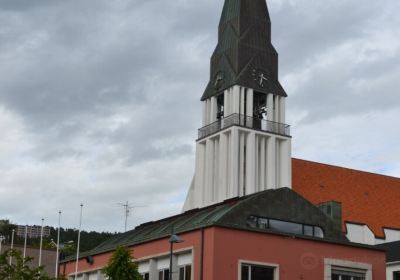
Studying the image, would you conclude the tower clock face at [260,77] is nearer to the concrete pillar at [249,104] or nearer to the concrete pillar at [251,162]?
the concrete pillar at [249,104]

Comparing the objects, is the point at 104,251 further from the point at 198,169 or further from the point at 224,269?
the point at 198,169

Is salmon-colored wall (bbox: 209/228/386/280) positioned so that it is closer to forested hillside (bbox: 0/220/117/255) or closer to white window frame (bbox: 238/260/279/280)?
white window frame (bbox: 238/260/279/280)

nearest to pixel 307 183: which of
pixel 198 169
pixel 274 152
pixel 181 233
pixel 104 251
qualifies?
pixel 274 152

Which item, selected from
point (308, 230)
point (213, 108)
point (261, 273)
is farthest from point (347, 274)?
point (213, 108)

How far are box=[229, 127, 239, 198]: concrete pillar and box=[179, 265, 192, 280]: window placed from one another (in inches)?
986

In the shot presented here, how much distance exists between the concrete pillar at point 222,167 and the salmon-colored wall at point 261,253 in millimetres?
22928

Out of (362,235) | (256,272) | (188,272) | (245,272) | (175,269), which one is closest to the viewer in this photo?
(245,272)

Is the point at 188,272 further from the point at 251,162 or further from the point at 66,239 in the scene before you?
the point at 66,239

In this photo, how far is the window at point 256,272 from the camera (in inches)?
1399

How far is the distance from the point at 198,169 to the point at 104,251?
925 inches

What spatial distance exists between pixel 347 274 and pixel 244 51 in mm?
31571

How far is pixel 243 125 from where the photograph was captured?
63.6 metres

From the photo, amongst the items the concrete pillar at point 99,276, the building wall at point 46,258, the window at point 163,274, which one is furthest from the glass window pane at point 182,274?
the building wall at point 46,258

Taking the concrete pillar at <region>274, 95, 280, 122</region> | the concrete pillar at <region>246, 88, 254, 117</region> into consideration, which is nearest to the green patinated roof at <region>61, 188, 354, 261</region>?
the concrete pillar at <region>246, 88, 254, 117</region>
